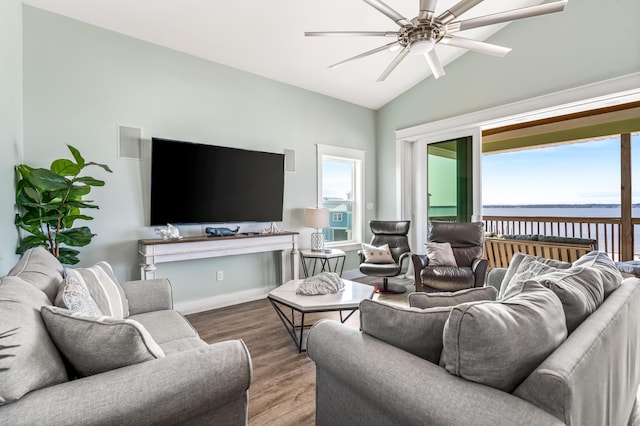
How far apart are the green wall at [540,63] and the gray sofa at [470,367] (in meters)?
3.05

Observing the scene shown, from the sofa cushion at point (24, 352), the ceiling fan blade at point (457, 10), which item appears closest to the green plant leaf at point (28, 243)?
the sofa cushion at point (24, 352)

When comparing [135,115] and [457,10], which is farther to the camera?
[135,115]

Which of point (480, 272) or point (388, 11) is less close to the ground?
point (388, 11)

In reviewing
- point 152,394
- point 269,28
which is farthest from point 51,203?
point 269,28

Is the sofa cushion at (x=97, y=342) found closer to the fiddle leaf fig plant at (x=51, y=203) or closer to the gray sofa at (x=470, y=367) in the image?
the gray sofa at (x=470, y=367)

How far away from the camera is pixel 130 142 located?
328cm

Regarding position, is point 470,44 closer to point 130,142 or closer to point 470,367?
point 470,367

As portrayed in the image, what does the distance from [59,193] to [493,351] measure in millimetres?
2956

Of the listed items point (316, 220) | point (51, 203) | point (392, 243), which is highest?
point (51, 203)

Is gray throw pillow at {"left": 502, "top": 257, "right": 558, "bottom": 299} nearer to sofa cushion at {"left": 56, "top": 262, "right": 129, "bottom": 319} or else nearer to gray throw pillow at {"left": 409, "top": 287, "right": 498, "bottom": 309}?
gray throw pillow at {"left": 409, "top": 287, "right": 498, "bottom": 309}

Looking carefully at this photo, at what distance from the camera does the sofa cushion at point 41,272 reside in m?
1.46

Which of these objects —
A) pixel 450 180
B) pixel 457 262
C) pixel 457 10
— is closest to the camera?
pixel 457 10

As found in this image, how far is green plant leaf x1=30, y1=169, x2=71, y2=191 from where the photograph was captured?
2266mm

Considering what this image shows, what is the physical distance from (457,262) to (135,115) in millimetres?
3927
